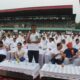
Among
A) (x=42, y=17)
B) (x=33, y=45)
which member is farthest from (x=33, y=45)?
(x=42, y=17)

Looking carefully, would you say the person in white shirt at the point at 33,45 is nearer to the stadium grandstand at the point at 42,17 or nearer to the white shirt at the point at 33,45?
the white shirt at the point at 33,45

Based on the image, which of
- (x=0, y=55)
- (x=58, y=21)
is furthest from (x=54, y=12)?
(x=0, y=55)

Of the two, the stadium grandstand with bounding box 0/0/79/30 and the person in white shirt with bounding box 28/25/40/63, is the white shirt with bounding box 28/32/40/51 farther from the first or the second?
the stadium grandstand with bounding box 0/0/79/30

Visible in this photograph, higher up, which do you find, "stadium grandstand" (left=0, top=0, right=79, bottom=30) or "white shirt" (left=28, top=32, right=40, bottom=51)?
"white shirt" (left=28, top=32, right=40, bottom=51)

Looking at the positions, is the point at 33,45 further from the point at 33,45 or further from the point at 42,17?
the point at 42,17

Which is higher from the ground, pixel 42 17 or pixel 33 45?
pixel 33 45

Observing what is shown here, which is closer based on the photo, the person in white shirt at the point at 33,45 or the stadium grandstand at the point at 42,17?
the person in white shirt at the point at 33,45

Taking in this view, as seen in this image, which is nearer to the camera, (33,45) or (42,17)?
(33,45)

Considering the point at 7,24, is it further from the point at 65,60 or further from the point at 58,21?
the point at 65,60

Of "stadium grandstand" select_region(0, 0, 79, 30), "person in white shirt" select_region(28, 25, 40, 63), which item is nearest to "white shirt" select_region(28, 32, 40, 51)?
"person in white shirt" select_region(28, 25, 40, 63)

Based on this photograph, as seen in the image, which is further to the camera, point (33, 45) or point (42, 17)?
point (42, 17)

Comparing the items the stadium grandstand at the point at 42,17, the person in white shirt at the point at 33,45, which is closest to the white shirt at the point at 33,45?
the person in white shirt at the point at 33,45

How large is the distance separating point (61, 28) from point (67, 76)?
Answer: 17828mm

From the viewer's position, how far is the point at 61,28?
20.7 metres
